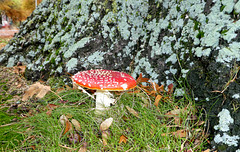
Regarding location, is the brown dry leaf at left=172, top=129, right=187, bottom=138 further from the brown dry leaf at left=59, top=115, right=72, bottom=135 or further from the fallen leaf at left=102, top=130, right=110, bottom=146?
the brown dry leaf at left=59, top=115, right=72, bottom=135

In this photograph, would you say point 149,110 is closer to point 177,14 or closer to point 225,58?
point 225,58

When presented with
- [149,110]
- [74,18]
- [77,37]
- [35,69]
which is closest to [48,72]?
[35,69]

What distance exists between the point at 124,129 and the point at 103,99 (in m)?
0.40

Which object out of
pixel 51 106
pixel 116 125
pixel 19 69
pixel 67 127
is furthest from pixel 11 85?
pixel 116 125

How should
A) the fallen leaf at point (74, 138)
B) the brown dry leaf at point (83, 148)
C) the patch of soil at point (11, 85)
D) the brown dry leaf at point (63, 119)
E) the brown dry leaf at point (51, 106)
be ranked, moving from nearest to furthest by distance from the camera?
the brown dry leaf at point (83, 148), the fallen leaf at point (74, 138), the brown dry leaf at point (63, 119), the brown dry leaf at point (51, 106), the patch of soil at point (11, 85)

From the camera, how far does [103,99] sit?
1772 millimetres

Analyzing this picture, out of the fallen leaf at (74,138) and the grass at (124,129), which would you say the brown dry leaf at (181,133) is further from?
the fallen leaf at (74,138)

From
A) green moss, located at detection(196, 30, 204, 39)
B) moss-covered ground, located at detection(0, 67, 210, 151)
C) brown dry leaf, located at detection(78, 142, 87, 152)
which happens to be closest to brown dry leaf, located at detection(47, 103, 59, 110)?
moss-covered ground, located at detection(0, 67, 210, 151)

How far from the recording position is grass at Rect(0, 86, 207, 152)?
1.35 metres

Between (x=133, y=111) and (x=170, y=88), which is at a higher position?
(x=170, y=88)

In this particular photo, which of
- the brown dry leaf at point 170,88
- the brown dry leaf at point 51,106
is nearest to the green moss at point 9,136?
the brown dry leaf at point 51,106

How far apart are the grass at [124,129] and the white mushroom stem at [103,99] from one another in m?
0.08

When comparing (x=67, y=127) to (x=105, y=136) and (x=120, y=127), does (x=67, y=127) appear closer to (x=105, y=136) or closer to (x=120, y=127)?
(x=105, y=136)

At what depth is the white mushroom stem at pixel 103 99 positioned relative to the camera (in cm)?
176
